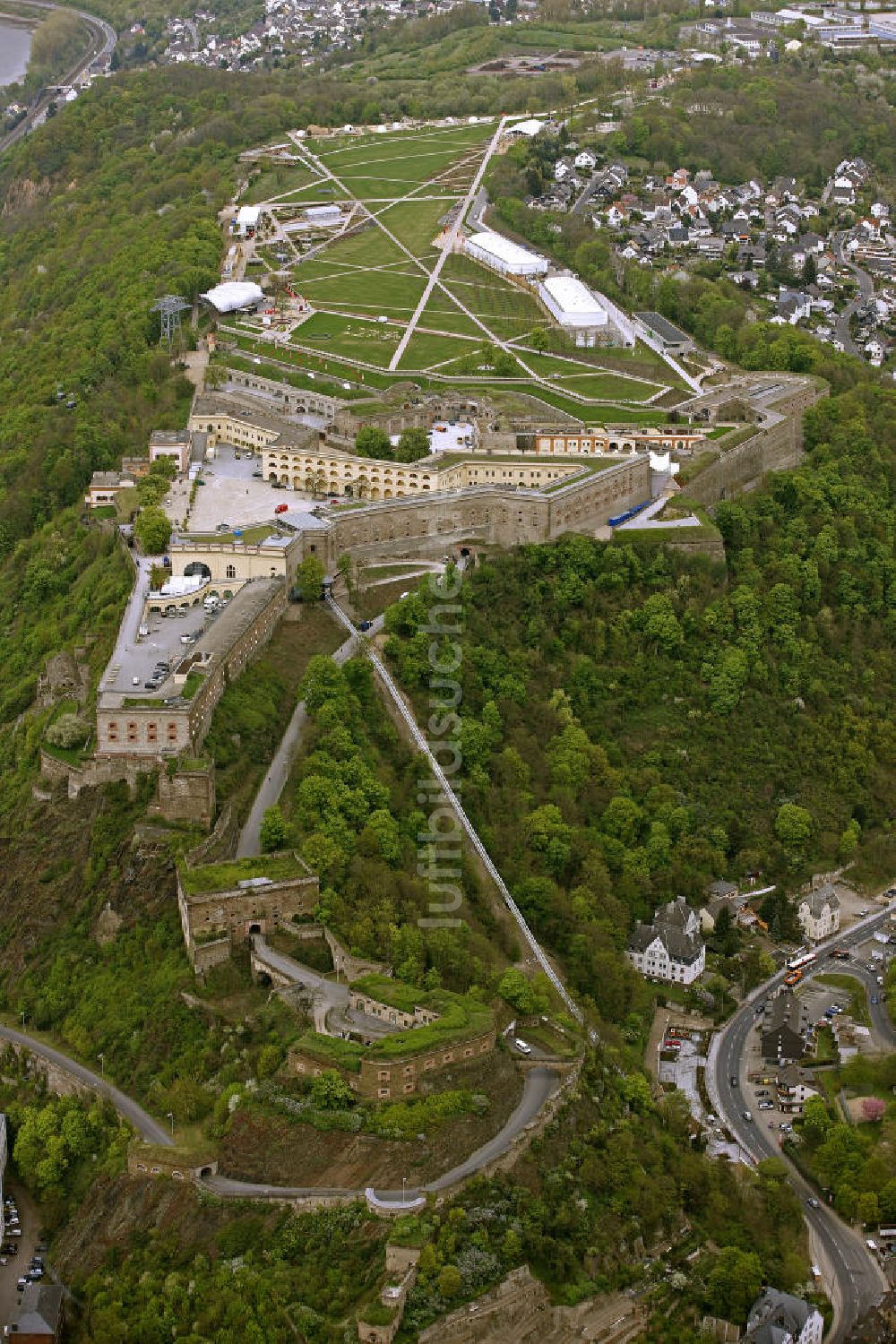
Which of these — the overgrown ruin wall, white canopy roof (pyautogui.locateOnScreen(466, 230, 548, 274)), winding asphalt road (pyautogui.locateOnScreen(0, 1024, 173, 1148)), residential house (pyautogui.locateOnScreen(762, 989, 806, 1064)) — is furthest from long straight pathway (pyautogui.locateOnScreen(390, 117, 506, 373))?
winding asphalt road (pyautogui.locateOnScreen(0, 1024, 173, 1148))

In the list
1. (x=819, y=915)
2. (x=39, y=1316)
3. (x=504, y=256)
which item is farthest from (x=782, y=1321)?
(x=504, y=256)

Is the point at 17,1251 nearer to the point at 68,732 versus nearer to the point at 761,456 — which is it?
the point at 68,732

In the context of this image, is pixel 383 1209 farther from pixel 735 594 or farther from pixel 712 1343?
pixel 735 594

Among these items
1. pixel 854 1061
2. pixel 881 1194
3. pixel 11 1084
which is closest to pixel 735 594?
pixel 854 1061

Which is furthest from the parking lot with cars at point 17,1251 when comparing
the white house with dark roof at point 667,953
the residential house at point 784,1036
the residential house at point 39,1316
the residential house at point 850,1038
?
the residential house at point 850,1038

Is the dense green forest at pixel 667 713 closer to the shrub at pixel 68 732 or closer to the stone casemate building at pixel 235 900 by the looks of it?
the stone casemate building at pixel 235 900
